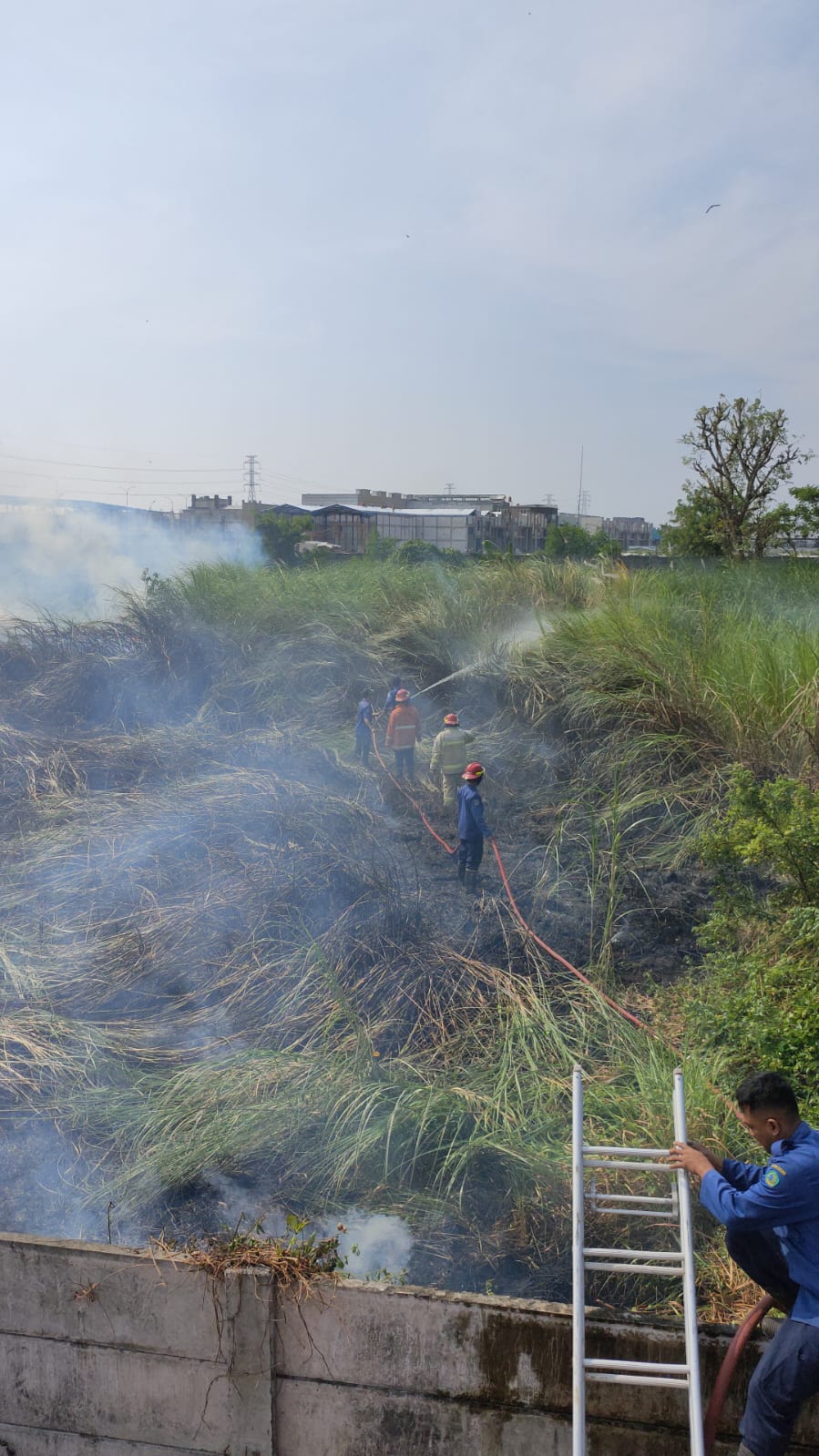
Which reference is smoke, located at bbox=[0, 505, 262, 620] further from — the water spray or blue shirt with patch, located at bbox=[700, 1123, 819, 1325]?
blue shirt with patch, located at bbox=[700, 1123, 819, 1325]

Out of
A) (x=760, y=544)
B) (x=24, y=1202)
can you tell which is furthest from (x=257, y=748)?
(x=760, y=544)

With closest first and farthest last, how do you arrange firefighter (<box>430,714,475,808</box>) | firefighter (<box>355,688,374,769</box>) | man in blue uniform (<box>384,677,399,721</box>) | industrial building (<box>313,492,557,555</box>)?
firefighter (<box>430,714,475,808</box>) < firefighter (<box>355,688,374,769</box>) < man in blue uniform (<box>384,677,399,721</box>) < industrial building (<box>313,492,557,555</box>)

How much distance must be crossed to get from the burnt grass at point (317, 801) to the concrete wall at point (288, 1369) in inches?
15.4

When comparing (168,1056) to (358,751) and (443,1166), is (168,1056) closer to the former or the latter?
(443,1166)

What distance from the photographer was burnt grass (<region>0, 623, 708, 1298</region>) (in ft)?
12.8

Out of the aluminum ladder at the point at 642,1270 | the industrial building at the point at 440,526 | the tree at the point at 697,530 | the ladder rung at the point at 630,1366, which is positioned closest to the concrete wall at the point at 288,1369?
the ladder rung at the point at 630,1366

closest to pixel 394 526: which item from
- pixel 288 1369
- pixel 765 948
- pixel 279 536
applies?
pixel 279 536

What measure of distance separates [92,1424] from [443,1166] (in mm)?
1534

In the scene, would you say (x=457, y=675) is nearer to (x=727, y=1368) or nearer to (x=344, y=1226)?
(x=344, y=1226)

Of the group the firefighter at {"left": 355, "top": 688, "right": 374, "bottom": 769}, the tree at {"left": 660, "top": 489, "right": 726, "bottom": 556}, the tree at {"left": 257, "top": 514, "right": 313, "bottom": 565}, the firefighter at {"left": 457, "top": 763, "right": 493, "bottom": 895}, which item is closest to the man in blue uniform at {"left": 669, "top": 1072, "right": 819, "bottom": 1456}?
the firefighter at {"left": 457, "top": 763, "right": 493, "bottom": 895}

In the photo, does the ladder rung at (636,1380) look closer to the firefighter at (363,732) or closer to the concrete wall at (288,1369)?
the concrete wall at (288,1369)

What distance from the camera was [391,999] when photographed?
5.27 metres

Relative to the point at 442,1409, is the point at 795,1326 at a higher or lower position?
higher

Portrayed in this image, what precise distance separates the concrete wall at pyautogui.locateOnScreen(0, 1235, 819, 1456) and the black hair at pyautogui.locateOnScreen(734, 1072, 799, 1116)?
934mm
